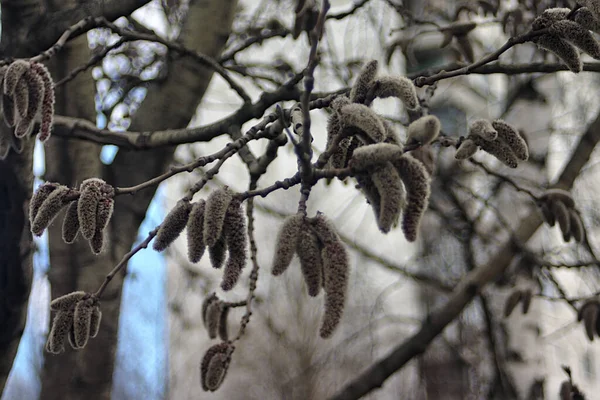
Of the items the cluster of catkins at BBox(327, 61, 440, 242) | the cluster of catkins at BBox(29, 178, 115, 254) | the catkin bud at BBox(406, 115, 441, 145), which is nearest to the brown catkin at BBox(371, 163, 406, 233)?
the cluster of catkins at BBox(327, 61, 440, 242)

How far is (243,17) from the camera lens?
13.5 ft

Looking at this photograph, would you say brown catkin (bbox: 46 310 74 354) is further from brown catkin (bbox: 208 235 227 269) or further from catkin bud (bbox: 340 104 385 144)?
catkin bud (bbox: 340 104 385 144)

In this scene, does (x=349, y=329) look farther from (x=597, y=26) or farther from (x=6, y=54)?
(x=597, y=26)

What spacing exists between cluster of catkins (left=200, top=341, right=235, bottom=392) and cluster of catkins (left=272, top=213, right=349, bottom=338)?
Answer: 43 centimetres

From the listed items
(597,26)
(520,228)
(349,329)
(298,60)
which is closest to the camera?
(597,26)

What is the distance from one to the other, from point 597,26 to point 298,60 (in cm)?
319

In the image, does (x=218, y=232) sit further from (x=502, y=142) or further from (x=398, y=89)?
(x=502, y=142)

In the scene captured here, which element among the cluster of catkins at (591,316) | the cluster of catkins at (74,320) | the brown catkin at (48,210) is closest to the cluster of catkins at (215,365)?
the cluster of catkins at (74,320)

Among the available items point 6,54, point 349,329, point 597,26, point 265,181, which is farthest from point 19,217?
point 349,329

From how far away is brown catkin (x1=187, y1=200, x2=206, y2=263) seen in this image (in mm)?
1312

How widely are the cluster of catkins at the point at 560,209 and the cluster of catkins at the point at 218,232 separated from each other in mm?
1212

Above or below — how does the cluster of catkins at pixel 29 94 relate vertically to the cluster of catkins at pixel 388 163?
above

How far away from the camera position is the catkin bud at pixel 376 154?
3.55ft

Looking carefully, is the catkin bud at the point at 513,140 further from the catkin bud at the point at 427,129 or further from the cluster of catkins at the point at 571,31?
the catkin bud at the point at 427,129
